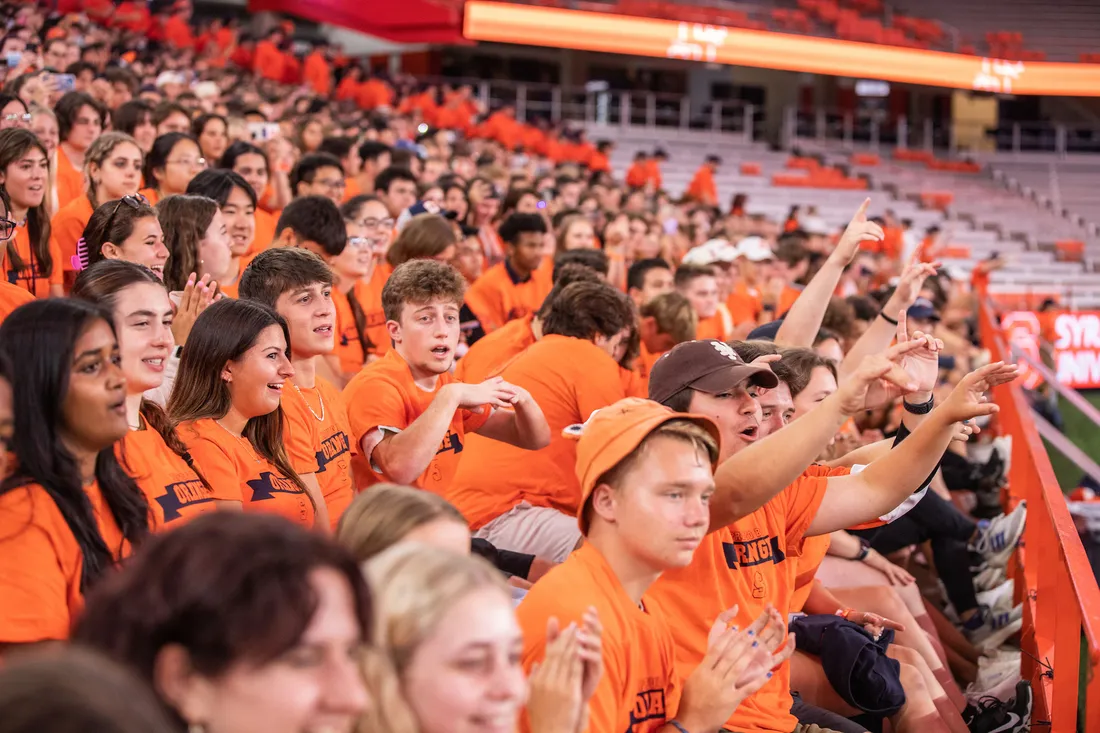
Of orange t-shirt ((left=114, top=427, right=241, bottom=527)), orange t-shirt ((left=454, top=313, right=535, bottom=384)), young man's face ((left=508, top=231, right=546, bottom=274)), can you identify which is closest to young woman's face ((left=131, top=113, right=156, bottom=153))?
young man's face ((left=508, top=231, right=546, bottom=274))

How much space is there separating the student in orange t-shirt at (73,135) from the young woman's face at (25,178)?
1.69 m

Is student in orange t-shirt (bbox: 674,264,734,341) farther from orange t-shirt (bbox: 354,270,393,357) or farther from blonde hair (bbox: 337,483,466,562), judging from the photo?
blonde hair (bbox: 337,483,466,562)

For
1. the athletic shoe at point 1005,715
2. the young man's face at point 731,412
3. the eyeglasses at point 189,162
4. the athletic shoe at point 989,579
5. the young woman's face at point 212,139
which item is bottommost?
the athletic shoe at point 989,579

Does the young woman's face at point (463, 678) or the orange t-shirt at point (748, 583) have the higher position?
the young woman's face at point (463, 678)

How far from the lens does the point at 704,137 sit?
2645 centimetres

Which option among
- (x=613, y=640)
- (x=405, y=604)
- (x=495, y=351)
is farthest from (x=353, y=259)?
(x=405, y=604)

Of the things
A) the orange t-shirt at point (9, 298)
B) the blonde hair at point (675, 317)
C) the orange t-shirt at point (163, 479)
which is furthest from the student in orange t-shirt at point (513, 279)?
the orange t-shirt at point (163, 479)

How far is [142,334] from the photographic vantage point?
3.05 meters

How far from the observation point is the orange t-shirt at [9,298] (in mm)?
3807

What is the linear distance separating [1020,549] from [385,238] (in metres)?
3.42

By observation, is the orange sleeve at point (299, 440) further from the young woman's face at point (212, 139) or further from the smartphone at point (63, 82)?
the smartphone at point (63, 82)

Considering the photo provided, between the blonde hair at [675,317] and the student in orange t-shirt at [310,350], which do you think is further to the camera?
the blonde hair at [675,317]

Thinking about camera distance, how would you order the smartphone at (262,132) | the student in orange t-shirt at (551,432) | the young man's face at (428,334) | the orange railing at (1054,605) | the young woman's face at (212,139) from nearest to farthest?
the orange railing at (1054,605) < the young man's face at (428,334) < the student in orange t-shirt at (551,432) < the young woman's face at (212,139) < the smartphone at (262,132)

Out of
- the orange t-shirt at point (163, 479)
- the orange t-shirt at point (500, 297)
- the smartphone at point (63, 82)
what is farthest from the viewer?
the smartphone at point (63, 82)
